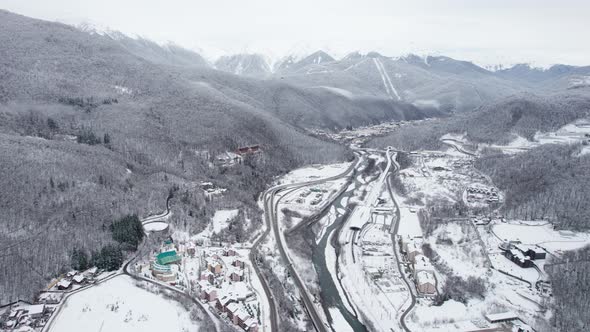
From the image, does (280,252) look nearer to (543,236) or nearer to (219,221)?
(219,221)

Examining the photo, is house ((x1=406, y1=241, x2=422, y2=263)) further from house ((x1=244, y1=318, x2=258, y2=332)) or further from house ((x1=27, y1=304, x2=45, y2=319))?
house ((x1=27, y1=304, x2=45, y2=319))

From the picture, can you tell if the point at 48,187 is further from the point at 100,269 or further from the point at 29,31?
the point at 29,31

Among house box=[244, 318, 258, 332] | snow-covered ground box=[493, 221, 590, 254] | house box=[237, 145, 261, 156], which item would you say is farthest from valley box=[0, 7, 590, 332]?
house box=[237, 145, 261, 156]

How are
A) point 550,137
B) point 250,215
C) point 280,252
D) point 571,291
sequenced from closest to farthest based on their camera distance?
1. point 571,291
2. point 280,252
3. point 250,215
4. point 550,137

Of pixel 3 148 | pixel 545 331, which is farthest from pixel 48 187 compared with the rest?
pixel 545 331

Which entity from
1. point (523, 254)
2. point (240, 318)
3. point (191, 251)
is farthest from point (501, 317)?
point (191, 251)

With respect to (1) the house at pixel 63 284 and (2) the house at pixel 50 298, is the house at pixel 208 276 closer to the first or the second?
(1) the house at pixel 63 284

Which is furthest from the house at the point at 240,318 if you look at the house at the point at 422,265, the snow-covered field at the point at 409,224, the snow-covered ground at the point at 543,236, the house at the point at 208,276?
the snow-covered ground at the point at 543,236
